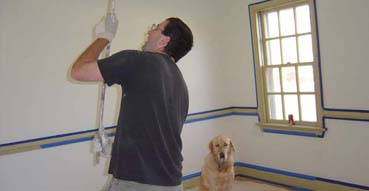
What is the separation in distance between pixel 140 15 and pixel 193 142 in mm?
1545

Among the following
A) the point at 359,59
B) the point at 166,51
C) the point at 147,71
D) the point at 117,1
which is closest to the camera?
the point at 147,71

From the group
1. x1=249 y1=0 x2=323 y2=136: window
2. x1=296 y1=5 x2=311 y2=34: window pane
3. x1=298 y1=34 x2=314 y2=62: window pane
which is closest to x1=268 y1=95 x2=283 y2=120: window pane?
x1=249 y1=0 x2=323 y2=136: window

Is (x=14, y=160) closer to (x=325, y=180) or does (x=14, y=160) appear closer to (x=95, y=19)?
(x=95, y=19)

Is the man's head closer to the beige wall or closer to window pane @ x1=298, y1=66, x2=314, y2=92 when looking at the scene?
the beige wall

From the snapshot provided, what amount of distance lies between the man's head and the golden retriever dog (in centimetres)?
189

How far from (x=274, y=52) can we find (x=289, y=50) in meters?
0.22

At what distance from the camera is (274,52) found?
4.12 metres

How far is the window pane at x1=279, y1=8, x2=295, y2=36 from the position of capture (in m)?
3.85

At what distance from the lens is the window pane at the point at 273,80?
13.5 ft

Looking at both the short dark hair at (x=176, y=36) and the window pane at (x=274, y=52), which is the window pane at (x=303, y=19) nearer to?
the window pane at (x=274, y=52)

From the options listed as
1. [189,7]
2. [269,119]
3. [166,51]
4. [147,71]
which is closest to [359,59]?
[269,119]

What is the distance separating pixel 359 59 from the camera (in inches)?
128

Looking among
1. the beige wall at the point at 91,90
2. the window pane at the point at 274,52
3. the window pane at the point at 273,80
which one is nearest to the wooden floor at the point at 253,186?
the beige wall at the point at 91,90

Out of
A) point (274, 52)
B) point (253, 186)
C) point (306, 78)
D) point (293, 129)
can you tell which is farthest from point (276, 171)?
point (274, 52)
